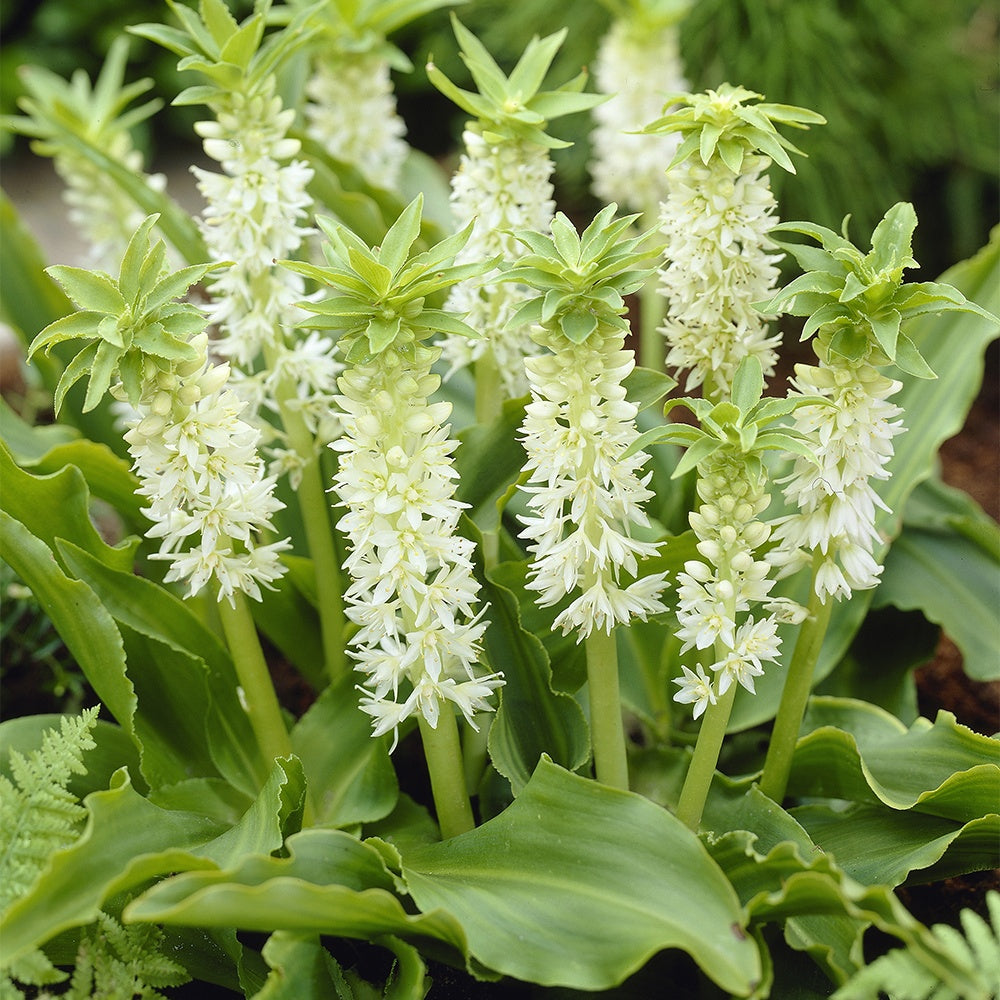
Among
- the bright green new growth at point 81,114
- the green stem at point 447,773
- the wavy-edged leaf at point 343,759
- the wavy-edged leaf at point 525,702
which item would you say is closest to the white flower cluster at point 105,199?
the bright green new growth at point 81,114

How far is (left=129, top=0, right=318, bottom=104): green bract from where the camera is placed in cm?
176

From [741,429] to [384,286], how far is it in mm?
487

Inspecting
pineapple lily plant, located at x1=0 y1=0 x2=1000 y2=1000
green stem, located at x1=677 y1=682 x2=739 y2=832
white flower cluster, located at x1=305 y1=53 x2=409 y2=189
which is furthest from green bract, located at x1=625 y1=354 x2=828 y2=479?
white flower cluster, located at x1=305 y1=53 x2=409 y2=189

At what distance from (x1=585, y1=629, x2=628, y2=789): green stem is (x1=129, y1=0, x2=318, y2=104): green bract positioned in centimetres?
107

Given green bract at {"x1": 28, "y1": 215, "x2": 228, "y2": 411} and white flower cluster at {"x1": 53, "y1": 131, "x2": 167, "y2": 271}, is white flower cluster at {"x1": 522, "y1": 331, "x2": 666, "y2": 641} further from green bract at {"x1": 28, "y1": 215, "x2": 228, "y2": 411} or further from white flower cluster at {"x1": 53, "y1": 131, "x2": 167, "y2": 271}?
white flower cluster at {"x1": 53, "y1": 131, "x2": 167, "y2": 271}

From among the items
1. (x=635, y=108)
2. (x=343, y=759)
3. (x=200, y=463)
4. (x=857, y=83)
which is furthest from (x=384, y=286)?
(x=857, y=83)

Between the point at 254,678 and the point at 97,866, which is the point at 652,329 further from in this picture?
the point at 97,866

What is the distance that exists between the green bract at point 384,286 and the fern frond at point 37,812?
67 cm

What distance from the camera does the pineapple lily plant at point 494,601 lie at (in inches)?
54.8

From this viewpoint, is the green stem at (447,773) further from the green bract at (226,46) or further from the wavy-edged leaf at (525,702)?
the green bract at (226,46)

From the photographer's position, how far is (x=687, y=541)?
1793 mm

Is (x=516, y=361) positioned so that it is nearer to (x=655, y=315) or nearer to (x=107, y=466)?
(x=107, y=466)

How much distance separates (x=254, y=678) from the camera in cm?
181

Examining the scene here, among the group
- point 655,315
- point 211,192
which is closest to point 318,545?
point 211,192
